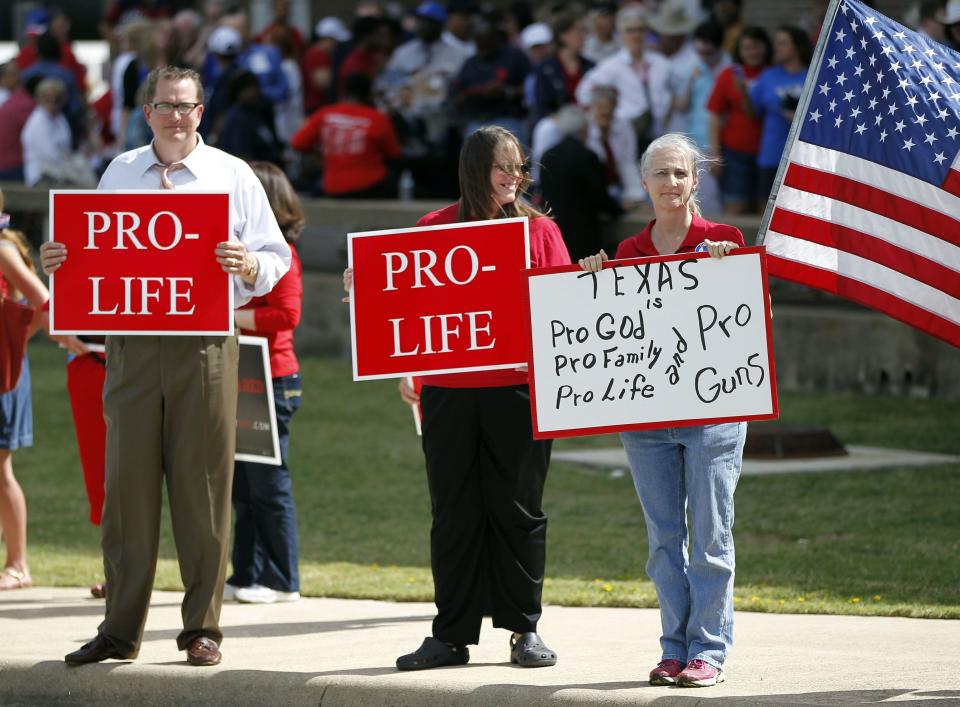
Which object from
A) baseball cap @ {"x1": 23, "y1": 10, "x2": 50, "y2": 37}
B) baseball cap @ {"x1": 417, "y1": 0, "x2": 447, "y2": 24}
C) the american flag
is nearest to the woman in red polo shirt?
the american flag

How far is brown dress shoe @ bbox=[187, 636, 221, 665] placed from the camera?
23.0ft

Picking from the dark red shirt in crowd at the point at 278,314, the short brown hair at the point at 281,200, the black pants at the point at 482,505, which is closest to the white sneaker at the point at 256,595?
the dark red shirt in crowd at the point at 278,314

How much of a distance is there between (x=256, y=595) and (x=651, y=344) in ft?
9.73

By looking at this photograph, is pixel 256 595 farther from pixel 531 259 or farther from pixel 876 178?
pixel 876 178

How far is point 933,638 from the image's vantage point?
23.9 feet

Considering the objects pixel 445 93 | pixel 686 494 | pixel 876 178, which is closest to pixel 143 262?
pixel 686 494

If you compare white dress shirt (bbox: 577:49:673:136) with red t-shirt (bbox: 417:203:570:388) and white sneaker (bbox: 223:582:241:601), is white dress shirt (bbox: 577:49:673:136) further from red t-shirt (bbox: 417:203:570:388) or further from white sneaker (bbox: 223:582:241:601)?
red t-shirt (bbox: 417:203:570:388)

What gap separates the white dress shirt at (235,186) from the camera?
7.07m

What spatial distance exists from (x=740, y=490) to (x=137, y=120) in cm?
896

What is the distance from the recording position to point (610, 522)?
10820 millimetres

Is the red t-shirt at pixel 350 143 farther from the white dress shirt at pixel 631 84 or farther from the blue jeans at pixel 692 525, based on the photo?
the blue jeans at pixel 692 525

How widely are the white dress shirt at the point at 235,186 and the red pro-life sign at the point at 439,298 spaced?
38cm

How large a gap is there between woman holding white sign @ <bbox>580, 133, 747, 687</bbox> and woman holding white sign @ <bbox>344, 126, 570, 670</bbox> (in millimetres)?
505

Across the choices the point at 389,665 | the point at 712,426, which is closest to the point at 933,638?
the point at 712,426
